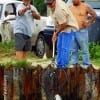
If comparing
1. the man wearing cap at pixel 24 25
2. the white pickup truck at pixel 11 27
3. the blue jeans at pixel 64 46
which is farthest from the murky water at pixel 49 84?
the white pickup truck at pixel 11 27

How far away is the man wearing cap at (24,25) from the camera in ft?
35.9

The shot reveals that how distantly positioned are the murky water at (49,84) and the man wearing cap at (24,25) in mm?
2610

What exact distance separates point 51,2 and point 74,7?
6.12 ft

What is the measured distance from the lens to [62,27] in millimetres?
9750

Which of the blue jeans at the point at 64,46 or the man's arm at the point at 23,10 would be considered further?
the man's arm at the point at 23,10

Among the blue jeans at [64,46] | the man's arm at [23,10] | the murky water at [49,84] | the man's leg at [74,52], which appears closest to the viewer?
the murky water at [49,84]

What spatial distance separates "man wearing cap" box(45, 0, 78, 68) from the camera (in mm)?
9602

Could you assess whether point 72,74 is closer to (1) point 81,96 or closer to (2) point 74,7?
(1) point 81,96

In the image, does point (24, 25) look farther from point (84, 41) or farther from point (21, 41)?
point (84, 41)

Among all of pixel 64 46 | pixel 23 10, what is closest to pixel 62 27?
pixel 64 46

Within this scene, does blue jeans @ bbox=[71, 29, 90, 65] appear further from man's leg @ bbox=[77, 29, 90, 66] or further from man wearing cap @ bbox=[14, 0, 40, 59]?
man wearing cap @ bbox=[14, 0, 40, 59]

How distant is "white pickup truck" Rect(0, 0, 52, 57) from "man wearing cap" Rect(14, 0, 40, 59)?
12.6ft

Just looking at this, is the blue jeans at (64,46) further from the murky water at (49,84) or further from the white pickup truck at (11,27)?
the white pickup truck at (11,27)

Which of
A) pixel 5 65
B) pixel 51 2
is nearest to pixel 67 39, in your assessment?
pixel 51 2
